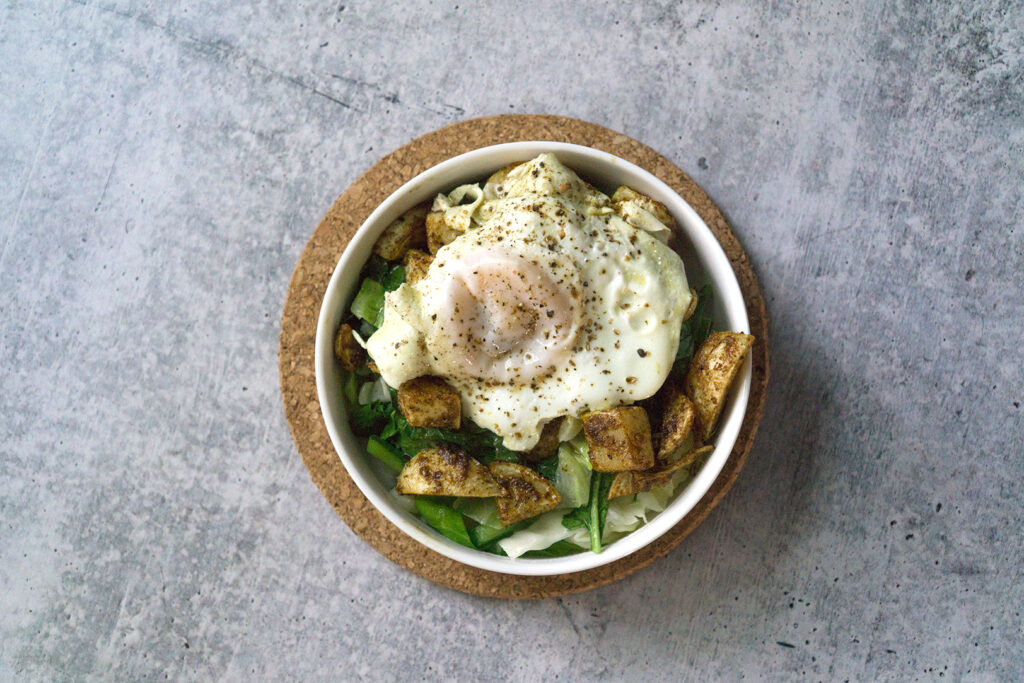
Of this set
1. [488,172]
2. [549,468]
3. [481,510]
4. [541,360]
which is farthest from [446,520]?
[488,172]

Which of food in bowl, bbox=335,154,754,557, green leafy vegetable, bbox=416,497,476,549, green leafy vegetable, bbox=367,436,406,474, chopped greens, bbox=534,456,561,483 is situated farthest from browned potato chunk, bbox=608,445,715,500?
green leafy vegetable, bbox=367,436,406,474

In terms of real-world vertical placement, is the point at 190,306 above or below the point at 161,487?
above

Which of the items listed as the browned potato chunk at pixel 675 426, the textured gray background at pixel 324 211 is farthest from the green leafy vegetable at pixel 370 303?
the browned potato chunk at pixel 675 426

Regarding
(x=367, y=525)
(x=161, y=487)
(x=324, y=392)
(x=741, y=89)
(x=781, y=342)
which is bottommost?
(x=161, y=487)

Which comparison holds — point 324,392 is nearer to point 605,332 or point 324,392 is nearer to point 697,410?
point 605,332

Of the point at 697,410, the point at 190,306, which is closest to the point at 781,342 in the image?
the point at 697,410

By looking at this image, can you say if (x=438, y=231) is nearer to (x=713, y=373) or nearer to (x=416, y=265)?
(x=416, y=265)

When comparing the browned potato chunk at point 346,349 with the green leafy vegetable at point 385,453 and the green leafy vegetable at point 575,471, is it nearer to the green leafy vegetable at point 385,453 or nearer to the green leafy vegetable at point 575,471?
A: the green leafy vegetable at point 385,453

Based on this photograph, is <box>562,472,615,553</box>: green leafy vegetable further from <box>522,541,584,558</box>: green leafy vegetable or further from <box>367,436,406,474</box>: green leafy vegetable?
<box>367,436,406,474</box>: green leafy vegetable
